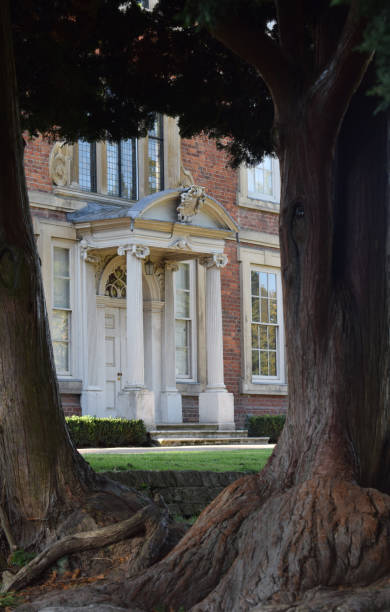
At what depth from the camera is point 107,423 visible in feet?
53.8

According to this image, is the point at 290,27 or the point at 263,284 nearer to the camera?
the point at 290,27

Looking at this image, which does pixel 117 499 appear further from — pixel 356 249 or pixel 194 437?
pixel 194 437

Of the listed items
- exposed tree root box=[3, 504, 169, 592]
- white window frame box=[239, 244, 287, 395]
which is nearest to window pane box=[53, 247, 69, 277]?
white window frame box=[239, 244, 287, 395]

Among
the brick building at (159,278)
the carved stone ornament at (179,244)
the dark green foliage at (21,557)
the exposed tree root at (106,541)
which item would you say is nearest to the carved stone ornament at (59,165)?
the brick building at (159,278)

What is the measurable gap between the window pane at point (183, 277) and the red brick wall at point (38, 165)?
11.7ft

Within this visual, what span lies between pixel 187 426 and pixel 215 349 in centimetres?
168

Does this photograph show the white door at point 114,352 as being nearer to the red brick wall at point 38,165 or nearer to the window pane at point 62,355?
the window pane at point 62,355

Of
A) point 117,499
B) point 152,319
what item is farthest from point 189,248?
point 117,499

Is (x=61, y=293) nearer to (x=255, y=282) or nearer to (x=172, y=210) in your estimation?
(x=172, y=210)

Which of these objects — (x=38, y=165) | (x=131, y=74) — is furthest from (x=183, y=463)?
(x=38, y=165)

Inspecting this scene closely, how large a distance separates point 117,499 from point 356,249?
2.71 metres

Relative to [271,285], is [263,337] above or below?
below

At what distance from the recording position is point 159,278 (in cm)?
1892

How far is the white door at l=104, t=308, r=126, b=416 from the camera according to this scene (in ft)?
60.4
